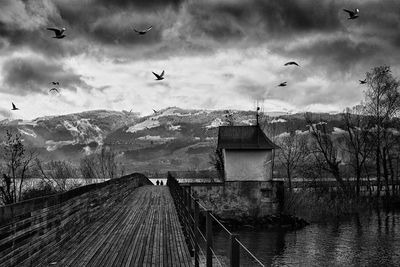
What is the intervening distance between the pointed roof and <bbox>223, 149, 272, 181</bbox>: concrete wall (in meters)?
0.56

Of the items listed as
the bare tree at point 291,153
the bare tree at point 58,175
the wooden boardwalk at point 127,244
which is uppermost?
the bare tree at point 291,153

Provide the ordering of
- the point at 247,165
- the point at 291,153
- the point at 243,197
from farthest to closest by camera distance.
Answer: the point at 291,153 → the point at 247,165 → the point at 243,197

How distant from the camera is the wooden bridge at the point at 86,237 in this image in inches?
273

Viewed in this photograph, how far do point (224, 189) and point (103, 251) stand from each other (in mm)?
28436

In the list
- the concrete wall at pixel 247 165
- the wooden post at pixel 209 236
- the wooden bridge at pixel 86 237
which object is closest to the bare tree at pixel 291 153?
the concrete wall at pixel 247 165

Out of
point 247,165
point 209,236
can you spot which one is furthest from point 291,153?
point 209,236

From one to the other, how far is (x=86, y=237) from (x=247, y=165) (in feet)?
93.6

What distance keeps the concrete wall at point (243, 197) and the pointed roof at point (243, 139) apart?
3.52m

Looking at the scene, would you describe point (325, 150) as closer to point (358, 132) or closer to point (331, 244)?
point (358, 132)

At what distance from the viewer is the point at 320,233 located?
32.8 metres

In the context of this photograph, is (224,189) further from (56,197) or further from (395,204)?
(56,197)

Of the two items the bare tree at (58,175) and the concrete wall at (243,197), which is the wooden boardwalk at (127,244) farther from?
the bare tree at (58,175)

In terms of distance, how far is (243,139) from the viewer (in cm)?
4038

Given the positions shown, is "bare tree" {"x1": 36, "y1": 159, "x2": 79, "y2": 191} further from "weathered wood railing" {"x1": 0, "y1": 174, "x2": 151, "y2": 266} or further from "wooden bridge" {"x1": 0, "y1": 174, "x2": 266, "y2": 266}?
"weathered wood railing" {"x1": 0, "y1": 174, "x2": 151, "y2": 266}
